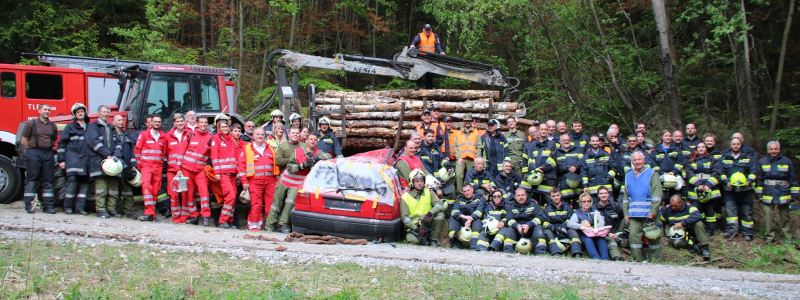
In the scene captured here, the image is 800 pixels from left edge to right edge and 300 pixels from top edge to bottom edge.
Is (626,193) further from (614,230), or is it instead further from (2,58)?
(2,58)

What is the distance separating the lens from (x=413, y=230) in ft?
36.7

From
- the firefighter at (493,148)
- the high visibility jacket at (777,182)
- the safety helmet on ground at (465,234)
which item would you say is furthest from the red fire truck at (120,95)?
the high visibility jacket at (777,182)

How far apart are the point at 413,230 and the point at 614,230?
11.4 ft

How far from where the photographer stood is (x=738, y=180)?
12.1 m

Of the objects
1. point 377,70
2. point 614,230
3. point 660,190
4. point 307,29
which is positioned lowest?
point 614,230

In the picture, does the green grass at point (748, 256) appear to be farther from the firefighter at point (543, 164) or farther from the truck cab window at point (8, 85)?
the truck cab window at point (8, 85)

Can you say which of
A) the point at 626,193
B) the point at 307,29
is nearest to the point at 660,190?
the point at 626,193

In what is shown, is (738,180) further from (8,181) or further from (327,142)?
(8,181)

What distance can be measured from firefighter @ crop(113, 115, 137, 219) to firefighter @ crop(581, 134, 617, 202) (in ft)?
26.3

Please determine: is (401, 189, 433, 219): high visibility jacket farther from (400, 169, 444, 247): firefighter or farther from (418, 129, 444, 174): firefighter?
(418, 129, 444, 174): firefighter

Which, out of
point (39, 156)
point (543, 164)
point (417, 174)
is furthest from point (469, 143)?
point (39, 156)

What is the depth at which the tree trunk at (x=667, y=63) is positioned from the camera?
16.0m

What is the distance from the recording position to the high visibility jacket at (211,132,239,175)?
11914 mm

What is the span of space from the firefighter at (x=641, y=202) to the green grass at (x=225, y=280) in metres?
3.92
